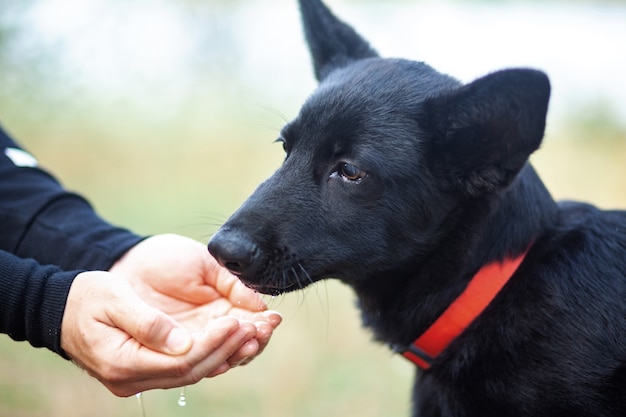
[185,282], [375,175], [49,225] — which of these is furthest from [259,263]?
[49,225]

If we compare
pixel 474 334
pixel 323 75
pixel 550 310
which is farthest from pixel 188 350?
pixel 323 75

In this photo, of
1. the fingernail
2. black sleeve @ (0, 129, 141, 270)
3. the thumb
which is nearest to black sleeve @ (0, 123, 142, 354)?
black sleeve @ (0, 129, 141, 270)

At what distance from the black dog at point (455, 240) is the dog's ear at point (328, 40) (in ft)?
1.49

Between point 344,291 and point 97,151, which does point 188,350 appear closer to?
point 344,291

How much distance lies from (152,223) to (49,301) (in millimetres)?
3681

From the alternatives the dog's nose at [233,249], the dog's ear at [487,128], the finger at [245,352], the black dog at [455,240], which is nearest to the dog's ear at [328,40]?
the black dog at [455,240]

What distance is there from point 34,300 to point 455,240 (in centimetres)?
140

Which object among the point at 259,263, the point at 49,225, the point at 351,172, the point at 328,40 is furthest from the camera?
the point at 328,40

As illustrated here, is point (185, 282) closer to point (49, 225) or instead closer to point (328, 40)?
point (49, 225)

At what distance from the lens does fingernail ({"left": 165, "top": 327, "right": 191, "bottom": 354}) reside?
6.04 ft

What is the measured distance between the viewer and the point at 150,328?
5.95ft

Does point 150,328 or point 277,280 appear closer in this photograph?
point 150,328

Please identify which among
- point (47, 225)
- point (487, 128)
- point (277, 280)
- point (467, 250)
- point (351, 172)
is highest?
point (487, 128)

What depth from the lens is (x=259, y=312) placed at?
2271 mm
